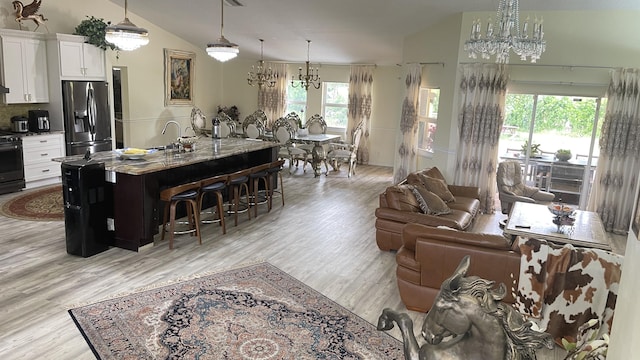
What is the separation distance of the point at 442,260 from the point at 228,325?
196cm

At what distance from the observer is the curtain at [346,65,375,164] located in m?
11.8

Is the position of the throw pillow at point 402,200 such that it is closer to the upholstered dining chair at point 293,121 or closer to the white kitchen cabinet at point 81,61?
the upholstered dining chair at point 293,121

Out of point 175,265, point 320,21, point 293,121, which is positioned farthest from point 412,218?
point 293,121

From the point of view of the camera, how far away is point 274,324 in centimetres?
409

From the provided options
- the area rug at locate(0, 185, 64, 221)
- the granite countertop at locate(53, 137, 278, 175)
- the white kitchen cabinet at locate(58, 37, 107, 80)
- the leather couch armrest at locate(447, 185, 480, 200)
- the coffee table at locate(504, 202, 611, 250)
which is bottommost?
the area rug at locate(0, 185, 64, 221)

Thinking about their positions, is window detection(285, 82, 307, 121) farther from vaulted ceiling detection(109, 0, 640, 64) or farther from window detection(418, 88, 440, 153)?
window detection(418, 88, 440, 153)

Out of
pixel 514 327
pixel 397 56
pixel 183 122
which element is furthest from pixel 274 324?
pixel 183 122

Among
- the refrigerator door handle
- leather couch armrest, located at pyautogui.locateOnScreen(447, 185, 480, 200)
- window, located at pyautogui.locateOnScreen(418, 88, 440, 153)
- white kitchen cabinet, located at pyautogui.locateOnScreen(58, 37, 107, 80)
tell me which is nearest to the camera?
leather couch armrest, located at pyautogui.locateOnScreen(447, 185, 480, 200)

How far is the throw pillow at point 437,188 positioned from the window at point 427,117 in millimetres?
2310

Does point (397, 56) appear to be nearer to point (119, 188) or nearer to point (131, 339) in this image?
point (119, 188)

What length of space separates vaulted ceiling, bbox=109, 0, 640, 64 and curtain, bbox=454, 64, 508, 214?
1.07m

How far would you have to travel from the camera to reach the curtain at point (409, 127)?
9.01m

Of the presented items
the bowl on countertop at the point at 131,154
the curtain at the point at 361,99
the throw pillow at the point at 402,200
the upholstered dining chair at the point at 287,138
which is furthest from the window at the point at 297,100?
the throw pillow at the point at 402,200

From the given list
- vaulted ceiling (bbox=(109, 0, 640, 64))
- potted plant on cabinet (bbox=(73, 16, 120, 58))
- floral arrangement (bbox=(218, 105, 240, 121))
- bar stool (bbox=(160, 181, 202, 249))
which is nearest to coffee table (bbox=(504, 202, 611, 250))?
vaulted ceiling (bbox=(109, 0, 640, 64))
